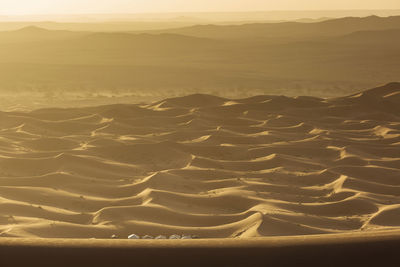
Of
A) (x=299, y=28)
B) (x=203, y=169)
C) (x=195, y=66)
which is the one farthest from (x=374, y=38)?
(x=203, y=169)

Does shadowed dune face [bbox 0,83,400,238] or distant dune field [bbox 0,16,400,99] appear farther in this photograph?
distant dune field [bbox 0,16,400,99]

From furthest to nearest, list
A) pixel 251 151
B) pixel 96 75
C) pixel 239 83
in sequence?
pixel 96 75, pixel 239 83, pixel 251 151

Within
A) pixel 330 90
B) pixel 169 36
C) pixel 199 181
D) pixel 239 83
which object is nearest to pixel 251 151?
pixel 199 181

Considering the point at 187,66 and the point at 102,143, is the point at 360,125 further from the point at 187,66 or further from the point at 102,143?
the point at 187,66

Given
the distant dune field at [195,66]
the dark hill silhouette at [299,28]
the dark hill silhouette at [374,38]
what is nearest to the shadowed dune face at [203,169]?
the distant dune field at [195,66]

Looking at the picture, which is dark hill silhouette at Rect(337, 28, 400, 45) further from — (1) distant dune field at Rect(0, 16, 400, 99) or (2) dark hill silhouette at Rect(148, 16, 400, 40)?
(2) dark hill silhouette at Rect(148, 16, 400, 40)

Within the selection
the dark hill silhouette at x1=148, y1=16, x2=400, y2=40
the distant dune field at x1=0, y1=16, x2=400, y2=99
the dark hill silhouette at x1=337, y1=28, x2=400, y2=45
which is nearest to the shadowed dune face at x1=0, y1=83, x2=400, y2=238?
the distant dune field at x1=0, y1=16, x2=400, y2=99

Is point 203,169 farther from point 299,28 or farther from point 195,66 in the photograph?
point 299,28

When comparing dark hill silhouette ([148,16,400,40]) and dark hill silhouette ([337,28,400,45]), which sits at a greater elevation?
dark hill silhouette ([148,16,400,40])
